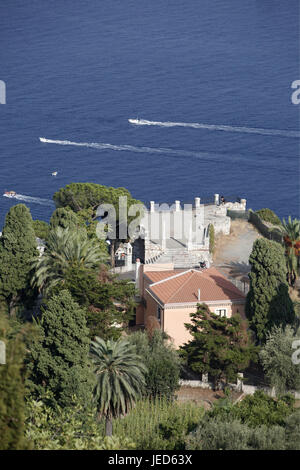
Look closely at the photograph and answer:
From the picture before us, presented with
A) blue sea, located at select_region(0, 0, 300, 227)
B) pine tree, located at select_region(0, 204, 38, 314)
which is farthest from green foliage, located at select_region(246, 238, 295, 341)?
blue sea, located at select_region(0, 0, 300, 227)

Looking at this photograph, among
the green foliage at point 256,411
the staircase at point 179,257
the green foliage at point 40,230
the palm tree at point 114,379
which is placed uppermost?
the green foliage at point 40,230

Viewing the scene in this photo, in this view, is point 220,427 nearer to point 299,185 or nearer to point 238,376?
point 238,376

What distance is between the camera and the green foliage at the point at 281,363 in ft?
178

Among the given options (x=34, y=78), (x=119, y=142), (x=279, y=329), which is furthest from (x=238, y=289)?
(x=34, y=78)

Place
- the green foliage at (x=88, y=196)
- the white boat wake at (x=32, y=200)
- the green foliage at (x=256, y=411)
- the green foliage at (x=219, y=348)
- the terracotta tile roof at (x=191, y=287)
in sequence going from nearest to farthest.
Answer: the green foliage at (x=256, y=411) < the green foliage at (x=219, y=348) < the terracotta tile roof at (x=191, y=287) < the green foliage at (x=88, y=196) < the white boat wake at (x=32, y=200)

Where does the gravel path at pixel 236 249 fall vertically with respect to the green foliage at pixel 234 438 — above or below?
above

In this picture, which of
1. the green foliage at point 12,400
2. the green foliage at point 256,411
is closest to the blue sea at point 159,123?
the green foliage at point 256,411

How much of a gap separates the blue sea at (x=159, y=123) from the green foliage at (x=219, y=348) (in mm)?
71170

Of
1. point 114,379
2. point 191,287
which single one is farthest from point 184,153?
point 114,379

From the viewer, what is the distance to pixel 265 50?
194 m

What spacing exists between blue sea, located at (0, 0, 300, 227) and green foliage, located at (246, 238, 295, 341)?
67.2m

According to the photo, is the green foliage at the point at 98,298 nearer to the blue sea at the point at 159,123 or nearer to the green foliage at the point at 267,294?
the green foliage at the point at 267,294

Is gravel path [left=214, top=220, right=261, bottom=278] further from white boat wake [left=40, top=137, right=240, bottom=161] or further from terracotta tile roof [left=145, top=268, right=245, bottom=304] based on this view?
white boat wake [left=40, top=137, right=240, bottom=161]

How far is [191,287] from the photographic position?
199 ft
